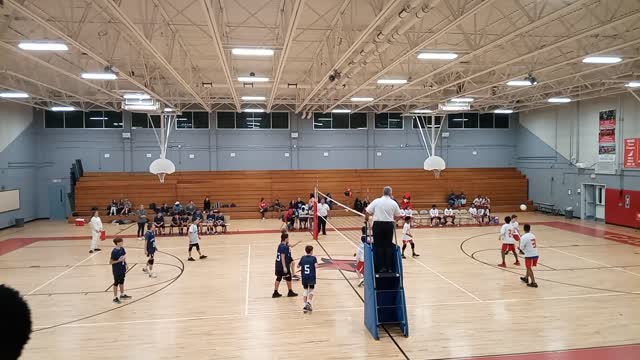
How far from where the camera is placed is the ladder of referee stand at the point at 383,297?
30.1ft

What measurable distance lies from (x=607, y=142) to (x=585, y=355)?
74.3ft

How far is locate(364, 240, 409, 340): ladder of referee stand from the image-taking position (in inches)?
→ 361

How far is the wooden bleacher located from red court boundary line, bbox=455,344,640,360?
22.2 metres

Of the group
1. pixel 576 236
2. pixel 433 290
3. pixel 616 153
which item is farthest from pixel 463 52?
pixel 616 153

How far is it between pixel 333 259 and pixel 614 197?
64.0ft

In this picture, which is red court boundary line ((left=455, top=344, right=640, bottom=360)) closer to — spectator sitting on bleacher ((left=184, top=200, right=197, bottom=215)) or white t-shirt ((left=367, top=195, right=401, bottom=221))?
white t-shirt ((left=367, top=195, right=401, bottom=221))

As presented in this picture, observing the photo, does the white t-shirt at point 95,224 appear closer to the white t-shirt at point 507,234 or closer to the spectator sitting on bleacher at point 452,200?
the white t-shirt at point 507,234

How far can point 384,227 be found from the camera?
9430 millimetres

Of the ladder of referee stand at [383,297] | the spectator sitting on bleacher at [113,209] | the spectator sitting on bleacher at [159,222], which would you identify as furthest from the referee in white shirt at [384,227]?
the spectator sitting on bleacher at [113,209]

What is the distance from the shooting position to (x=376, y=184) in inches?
1266

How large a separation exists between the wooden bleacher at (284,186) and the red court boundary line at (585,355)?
2225 cm

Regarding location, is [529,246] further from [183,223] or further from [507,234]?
[183,223]

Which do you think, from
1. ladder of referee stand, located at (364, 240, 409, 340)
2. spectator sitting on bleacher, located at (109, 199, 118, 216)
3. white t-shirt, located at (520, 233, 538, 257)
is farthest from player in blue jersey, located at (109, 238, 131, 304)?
spectator sitting on bleacher, located at (109, 199, 118, 216)

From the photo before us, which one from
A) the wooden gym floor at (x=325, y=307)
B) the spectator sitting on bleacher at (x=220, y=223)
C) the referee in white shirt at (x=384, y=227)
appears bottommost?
the wooden gym floor at (x=325, y=307)
